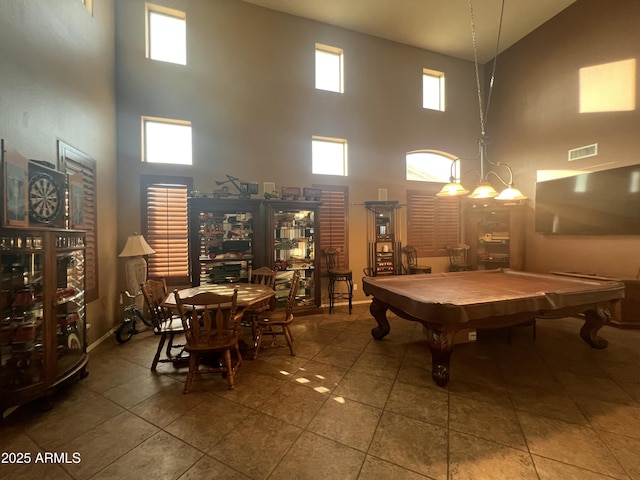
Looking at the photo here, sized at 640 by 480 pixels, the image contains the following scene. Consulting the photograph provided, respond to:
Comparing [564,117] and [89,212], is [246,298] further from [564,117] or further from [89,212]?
[564,117]

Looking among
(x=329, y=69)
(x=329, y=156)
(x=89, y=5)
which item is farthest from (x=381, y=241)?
(x=89, y=5)

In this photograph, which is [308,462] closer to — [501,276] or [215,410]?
[215,410]

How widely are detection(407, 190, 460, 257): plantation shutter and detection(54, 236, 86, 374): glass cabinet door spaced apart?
527cm

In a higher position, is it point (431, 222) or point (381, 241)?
point (431, 222)

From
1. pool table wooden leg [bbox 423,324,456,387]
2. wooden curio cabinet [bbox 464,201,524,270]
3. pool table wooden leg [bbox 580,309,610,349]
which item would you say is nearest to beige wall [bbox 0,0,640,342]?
wooden curio cabinet [bbox 464,201,524,270]

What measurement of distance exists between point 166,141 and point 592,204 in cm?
708

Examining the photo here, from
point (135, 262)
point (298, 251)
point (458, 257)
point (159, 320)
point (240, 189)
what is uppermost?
point (240, 189)

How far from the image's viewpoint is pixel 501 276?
3725mm

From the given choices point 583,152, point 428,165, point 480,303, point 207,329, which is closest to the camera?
point 480,303

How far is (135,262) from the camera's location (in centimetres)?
377

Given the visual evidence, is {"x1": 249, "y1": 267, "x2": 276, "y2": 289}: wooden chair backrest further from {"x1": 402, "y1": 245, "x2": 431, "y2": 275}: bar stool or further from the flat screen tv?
the flat screen tv

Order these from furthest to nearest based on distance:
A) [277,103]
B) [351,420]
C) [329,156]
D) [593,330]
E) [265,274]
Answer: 1. [329,156]
2. [277,103]
3. [265,274]
4. [593,330]
5. [351,420]

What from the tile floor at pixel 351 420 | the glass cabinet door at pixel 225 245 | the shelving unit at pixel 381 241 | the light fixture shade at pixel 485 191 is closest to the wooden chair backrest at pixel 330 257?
the shelving unit at pixel 381 241

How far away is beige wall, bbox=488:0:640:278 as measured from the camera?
13.2 feet
